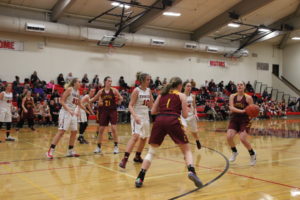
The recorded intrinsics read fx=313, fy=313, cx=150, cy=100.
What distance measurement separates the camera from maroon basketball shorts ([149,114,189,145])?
15.0ft

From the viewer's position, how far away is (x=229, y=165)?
637 centimetres

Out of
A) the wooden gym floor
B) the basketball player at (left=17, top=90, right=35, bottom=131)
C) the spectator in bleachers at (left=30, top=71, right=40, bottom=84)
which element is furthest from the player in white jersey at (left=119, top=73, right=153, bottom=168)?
the spectator in bleachers at (left=30, top=71, right=40, bottom=84)

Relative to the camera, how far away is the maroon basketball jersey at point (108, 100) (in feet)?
24.7

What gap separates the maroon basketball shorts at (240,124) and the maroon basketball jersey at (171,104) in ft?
7.69

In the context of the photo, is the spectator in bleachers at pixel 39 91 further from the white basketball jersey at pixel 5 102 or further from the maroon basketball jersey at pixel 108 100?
the maroon basketball jersey at pixel 108 100

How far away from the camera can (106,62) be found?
21.1 meters

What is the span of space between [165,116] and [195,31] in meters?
20.6

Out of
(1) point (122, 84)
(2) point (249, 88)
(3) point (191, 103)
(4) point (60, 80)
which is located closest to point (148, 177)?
(3) point (191, 103)

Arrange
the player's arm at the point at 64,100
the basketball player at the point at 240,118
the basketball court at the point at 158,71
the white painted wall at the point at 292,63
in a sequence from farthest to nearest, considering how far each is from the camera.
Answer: the white painted wall at the point at 292,63
the player's arm at the point at 64,100
the basketball player at the point at 240,118
the basketball court at the point at 158,71

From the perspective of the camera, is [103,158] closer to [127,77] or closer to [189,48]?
[127,77]

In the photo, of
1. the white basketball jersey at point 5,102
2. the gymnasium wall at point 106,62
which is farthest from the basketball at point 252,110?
the gymnasium wall at point 106,62

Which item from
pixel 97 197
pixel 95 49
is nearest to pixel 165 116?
pixel 97 197

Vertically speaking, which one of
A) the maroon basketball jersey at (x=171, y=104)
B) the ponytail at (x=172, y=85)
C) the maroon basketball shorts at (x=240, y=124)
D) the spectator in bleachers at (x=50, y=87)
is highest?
the spectator in bleachers at (x=50, y=87)

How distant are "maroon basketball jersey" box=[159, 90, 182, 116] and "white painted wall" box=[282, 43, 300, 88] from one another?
28.4 m
